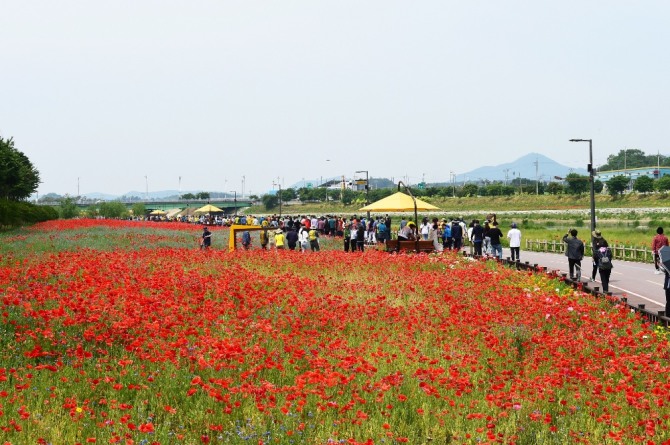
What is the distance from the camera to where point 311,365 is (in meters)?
9.23

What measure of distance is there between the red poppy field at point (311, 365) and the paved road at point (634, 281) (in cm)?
327

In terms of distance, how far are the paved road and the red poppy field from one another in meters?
3.27

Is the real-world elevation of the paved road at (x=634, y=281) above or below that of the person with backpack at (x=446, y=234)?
below

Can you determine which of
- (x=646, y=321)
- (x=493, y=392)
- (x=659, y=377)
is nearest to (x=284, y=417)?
(x=493, y=392)

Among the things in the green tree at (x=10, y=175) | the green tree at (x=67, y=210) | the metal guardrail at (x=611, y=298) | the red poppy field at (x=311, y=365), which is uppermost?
the green tree at (x=10, y=175)

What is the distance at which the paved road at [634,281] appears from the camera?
18781 millimetres

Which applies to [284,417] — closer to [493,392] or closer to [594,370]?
[493,392]

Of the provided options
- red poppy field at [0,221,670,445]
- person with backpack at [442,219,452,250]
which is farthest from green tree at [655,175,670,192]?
red poppy field at [0,221,670,445]

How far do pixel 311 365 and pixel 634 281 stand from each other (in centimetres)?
1719

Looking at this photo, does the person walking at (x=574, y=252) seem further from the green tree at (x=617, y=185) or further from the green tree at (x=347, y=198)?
the green tree at (x=347, y=198)

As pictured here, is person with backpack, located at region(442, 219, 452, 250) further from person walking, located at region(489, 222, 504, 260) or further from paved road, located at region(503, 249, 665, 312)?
person walking, located at region(489, 222, 504, 260)

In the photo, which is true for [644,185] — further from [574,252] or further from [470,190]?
[574,252]

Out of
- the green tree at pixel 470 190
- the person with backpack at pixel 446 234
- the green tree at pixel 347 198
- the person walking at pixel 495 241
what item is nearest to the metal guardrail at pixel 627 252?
the person with backpack at pixel 446 234

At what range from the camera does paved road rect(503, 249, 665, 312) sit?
1878 cm
